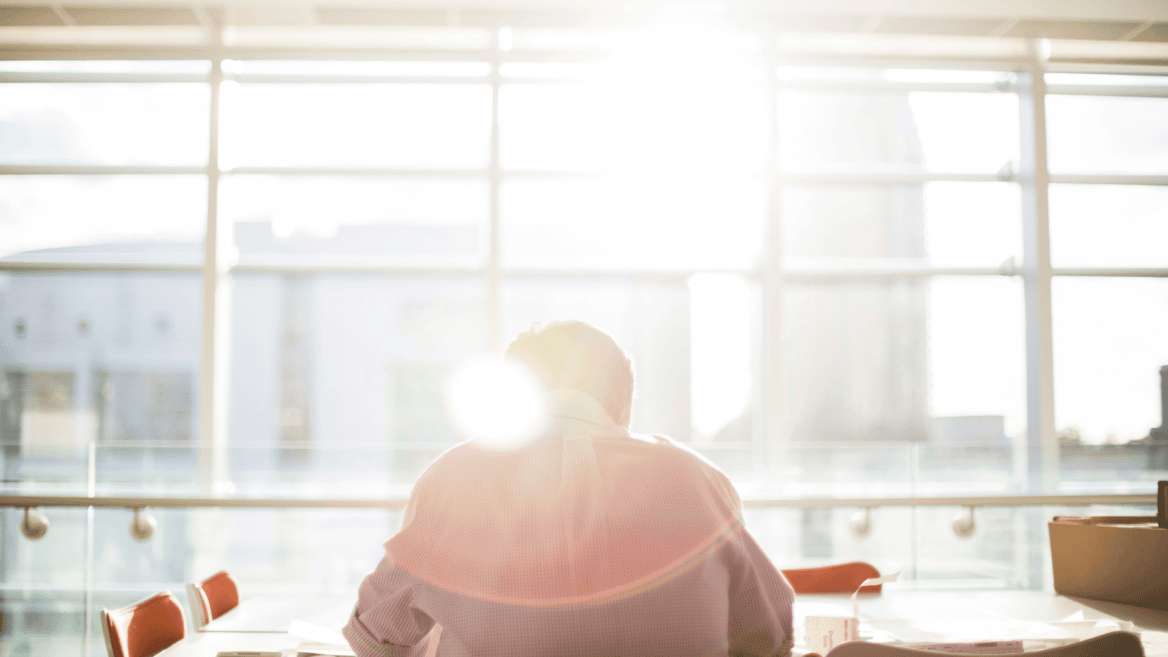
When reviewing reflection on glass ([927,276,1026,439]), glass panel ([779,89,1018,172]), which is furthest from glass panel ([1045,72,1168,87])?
reflection on glass ([927,276,1026,439])

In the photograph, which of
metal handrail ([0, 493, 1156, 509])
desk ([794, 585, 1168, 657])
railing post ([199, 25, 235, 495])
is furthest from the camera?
railing post ([199, 25, 235, 495])

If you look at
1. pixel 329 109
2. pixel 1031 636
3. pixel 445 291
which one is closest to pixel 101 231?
pixel 329 109

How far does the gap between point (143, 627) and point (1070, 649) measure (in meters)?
1.91

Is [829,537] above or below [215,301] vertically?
below

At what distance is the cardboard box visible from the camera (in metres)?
1.96

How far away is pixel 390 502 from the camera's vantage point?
11.7 feet

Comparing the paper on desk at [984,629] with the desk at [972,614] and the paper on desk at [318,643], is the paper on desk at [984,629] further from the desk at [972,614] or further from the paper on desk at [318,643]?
the paper on desk at [318,643]

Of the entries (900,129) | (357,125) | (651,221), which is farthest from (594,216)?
(900,129)

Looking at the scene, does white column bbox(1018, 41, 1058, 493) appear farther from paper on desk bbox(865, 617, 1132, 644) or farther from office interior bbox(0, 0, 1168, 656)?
paper on desk bbox(865, 617, 1132, 644)

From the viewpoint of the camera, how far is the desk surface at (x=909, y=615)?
5.45 feet

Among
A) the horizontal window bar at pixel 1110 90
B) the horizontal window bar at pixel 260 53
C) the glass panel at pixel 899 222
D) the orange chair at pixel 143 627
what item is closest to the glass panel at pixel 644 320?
the glass panel at pixel 899 222

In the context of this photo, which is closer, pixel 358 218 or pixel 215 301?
pixel 215 301

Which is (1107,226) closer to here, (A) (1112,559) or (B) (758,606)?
(A) (1112,559)

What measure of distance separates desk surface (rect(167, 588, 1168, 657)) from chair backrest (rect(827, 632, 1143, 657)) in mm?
396
